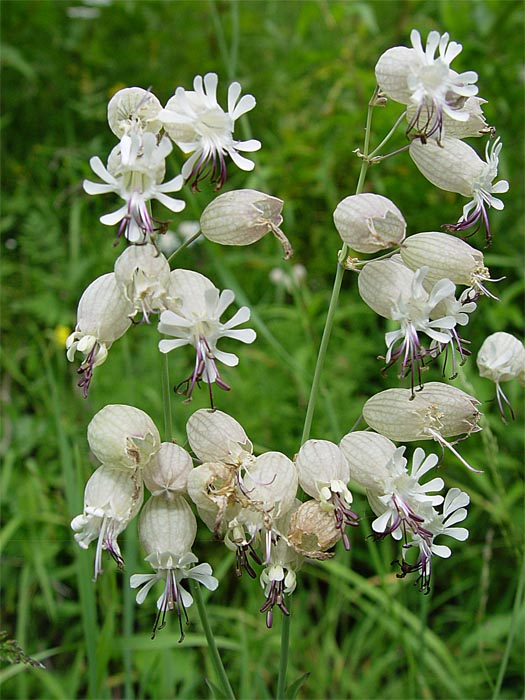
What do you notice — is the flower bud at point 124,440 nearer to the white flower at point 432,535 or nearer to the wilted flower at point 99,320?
the wilted flower at point 99,320

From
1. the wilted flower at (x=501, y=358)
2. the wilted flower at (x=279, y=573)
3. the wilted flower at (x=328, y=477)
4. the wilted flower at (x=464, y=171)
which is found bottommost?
the wilted flower at (x=279, y=573)

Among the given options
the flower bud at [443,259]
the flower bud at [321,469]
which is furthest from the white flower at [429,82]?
the flower bud at [321,469]

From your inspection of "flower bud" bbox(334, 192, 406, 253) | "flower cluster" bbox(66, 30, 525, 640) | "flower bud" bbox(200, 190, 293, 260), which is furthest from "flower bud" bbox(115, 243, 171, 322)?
"flower bud" bbox(334, 192, 406, 253)

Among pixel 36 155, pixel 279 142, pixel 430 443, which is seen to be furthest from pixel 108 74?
pixel 430 443

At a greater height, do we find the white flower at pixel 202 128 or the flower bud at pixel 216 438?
the white flower at pixel 202 128

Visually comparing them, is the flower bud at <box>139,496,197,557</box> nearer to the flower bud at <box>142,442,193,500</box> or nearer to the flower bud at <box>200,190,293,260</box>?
the flower bud at <box>142,442,193,500</box>

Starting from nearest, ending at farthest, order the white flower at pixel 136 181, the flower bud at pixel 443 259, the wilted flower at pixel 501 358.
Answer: the white flower at pixel 136 181, the flower bud at pixel 443 259, the wilted flower at pixel 501 358
